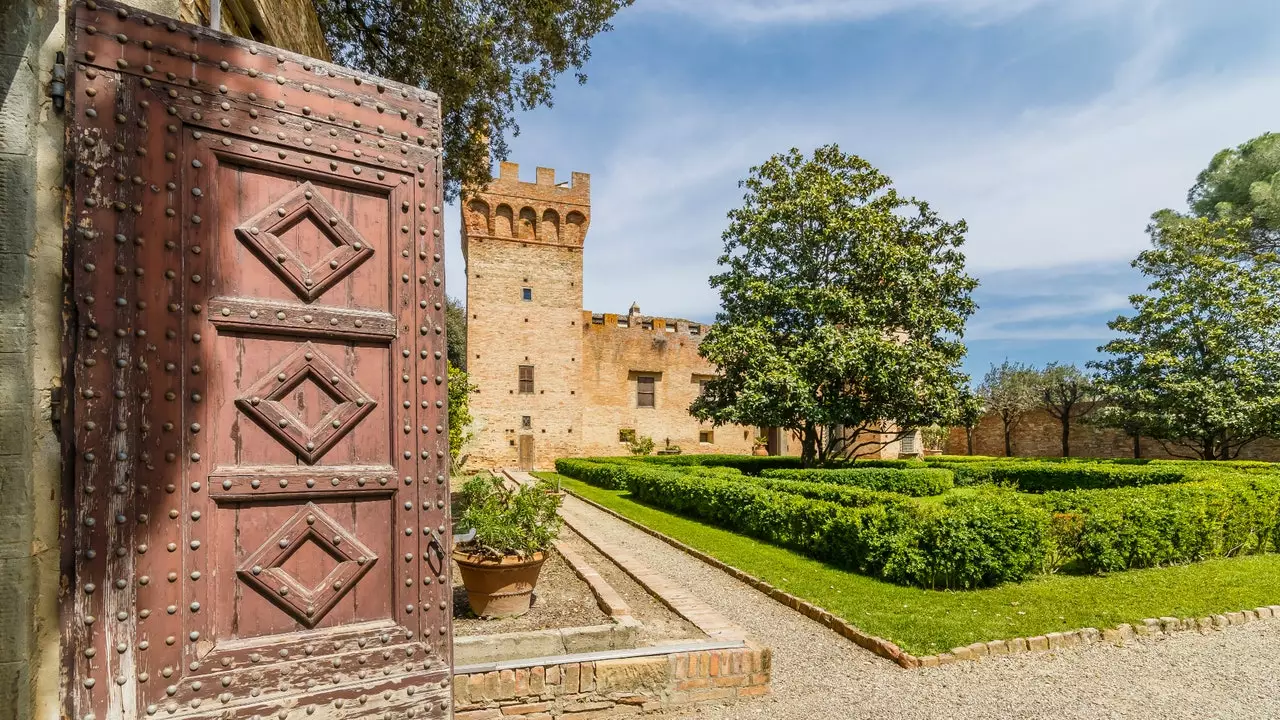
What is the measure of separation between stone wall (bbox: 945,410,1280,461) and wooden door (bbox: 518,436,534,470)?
2042 centimetres

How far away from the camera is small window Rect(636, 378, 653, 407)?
26.1m

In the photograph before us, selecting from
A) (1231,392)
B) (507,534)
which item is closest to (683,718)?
(507,534)

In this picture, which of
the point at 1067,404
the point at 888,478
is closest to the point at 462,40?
the point at 888,478

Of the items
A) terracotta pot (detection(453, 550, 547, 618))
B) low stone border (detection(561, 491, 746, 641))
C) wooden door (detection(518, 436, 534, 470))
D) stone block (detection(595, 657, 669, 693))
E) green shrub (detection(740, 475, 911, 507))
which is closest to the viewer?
stone block (detection(595, 657, 669, 693))

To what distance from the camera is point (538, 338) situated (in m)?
23.1

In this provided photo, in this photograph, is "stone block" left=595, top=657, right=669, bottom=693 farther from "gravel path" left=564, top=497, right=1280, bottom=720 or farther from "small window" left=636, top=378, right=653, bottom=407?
"small window" left=636, top=378, right=653, bottom=407

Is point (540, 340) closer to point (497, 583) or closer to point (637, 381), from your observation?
point (637, 381)

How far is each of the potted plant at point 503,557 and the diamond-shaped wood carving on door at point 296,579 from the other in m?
2.97

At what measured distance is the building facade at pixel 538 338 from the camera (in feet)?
73.4

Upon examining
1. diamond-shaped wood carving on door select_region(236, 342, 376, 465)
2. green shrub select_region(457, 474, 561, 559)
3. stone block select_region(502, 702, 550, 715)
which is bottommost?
stone block select_region(502, 702, 550, 715)

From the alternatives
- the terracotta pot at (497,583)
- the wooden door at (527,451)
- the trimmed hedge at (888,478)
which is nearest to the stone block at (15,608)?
the terracotta pot at (497,583)

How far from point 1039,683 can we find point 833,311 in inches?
442

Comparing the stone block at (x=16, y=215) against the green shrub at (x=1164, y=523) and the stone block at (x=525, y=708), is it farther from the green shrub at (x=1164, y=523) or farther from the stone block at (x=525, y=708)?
the green shrub at (x=1164, y=523)

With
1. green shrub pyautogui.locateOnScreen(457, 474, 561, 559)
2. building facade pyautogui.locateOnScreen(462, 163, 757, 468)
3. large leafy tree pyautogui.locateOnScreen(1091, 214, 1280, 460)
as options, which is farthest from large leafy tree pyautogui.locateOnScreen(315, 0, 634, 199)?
large leafy tree pyautogui.locateOnScreen(1091, 214, 1280, 460)
